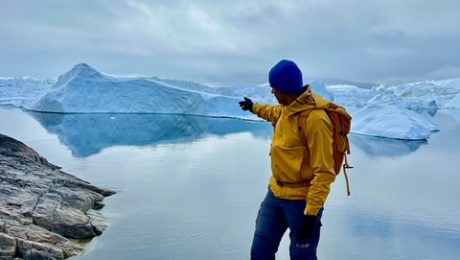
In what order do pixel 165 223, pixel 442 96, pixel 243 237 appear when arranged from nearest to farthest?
pixel 243 237 < pixel 165 223 < pixel 442 96

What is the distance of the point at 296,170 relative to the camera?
2.16 metres

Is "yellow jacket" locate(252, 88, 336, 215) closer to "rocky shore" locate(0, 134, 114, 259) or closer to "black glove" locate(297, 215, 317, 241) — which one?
"black glove" locate(297, 215, 317, 241)

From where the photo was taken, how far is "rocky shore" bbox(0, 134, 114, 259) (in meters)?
3.80

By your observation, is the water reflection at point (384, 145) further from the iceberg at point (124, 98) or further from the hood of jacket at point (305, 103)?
the hood of jacket at point (305, 103)

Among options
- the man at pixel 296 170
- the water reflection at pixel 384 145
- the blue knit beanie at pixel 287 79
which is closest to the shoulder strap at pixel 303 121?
the man at pixel 296 170

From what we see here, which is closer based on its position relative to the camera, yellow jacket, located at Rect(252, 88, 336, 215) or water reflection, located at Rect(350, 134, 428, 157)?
yellow jacket, located at Rect(252, 88, 336, 215)

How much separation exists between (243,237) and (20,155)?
11.8ft

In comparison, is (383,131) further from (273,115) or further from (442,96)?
(442,96)

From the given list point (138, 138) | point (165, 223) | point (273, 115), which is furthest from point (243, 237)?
point (138, 138)

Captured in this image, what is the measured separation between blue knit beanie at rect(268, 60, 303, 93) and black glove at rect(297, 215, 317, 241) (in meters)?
0.57

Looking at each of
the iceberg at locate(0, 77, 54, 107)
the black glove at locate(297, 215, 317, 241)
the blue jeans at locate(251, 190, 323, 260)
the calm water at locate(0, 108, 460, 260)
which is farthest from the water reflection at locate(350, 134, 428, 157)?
the iceberg at locate(0, 77, 54, 107)

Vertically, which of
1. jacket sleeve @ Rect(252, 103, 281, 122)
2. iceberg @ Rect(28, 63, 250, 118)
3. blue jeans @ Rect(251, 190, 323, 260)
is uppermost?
iceberg @ Rect(28, 63, 250, 118)

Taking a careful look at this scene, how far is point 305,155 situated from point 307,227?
32 cm

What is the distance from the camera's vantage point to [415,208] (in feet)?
21.5
